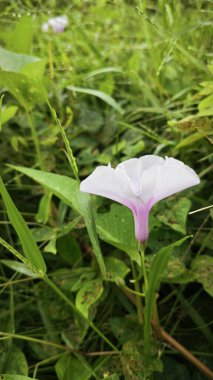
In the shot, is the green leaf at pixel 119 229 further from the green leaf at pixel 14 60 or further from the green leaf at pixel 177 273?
the green leaf at pixel 14 60

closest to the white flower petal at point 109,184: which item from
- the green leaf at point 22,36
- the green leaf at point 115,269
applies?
the green leaf at point 115,269

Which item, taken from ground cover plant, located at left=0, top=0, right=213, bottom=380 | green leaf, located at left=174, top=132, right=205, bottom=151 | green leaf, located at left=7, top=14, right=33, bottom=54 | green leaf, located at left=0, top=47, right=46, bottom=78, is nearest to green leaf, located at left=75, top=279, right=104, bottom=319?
ground cover plant, located at left=0, top=0, right=213, bottom=380

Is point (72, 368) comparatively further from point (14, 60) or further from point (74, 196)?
point (14, 60)

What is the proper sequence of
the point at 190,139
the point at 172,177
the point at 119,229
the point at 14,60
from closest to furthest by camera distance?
the point at 172,177
the point at 119,229
the point at 190,139
the point at 14,60

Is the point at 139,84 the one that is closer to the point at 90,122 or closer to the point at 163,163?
the point at 90,122

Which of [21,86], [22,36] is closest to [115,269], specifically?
[21,86]

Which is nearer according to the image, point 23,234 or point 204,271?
point 23,234

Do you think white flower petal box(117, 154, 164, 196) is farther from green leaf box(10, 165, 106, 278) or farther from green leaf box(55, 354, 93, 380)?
green leaf box(55, 354, 93, 380)
